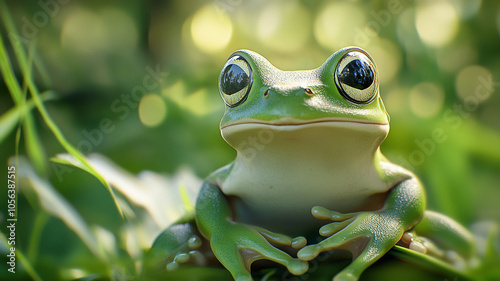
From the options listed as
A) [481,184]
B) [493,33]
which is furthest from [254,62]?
[493,33]

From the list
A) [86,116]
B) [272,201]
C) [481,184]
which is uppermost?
[86,116]

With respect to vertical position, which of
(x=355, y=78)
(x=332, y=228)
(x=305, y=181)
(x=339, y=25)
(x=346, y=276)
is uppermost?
(x=339, y=25)

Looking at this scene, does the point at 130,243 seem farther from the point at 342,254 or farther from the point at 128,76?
the point at 128,76

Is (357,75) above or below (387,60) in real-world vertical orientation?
below

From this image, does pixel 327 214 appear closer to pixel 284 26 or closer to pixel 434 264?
pixel 434 264

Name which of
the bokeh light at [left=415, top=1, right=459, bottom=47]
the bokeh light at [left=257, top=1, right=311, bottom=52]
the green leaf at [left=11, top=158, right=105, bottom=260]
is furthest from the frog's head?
the bokeh light at [left=257, top=1, right=311, bottom=52]

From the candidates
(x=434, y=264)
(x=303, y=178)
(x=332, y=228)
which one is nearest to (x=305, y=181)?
(x=303, y=178)
